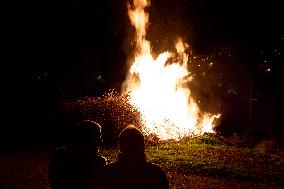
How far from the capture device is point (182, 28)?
21797mm

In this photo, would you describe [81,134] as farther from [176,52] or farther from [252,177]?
[176,52]

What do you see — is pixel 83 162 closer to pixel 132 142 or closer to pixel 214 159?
pixel 132 142

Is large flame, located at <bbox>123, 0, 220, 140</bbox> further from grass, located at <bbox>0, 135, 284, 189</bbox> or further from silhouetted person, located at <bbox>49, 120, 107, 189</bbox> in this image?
silhouetted person, located at <bbox>49, 120, 107, 189</bbox>

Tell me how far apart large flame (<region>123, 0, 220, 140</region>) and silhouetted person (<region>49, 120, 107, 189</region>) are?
417 inches

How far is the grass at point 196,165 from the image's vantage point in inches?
363

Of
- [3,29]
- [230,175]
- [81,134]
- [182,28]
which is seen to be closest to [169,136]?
[230,175]

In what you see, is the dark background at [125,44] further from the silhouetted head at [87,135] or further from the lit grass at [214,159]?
the silhouetted head at [87,135]

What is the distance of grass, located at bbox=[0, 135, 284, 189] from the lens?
923cm

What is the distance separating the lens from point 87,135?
152 inches

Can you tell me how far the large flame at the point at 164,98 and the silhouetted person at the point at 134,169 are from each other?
10881 mm

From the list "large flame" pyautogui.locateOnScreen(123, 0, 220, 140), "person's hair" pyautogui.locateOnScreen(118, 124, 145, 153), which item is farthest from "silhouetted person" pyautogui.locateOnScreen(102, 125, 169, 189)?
"large flame" pyautogui.locateOnScreen(123, 0, 220, 140)

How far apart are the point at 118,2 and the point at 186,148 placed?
34.6ft

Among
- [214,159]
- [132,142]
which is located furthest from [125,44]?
[132,142]

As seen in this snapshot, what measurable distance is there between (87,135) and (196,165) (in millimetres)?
7100
